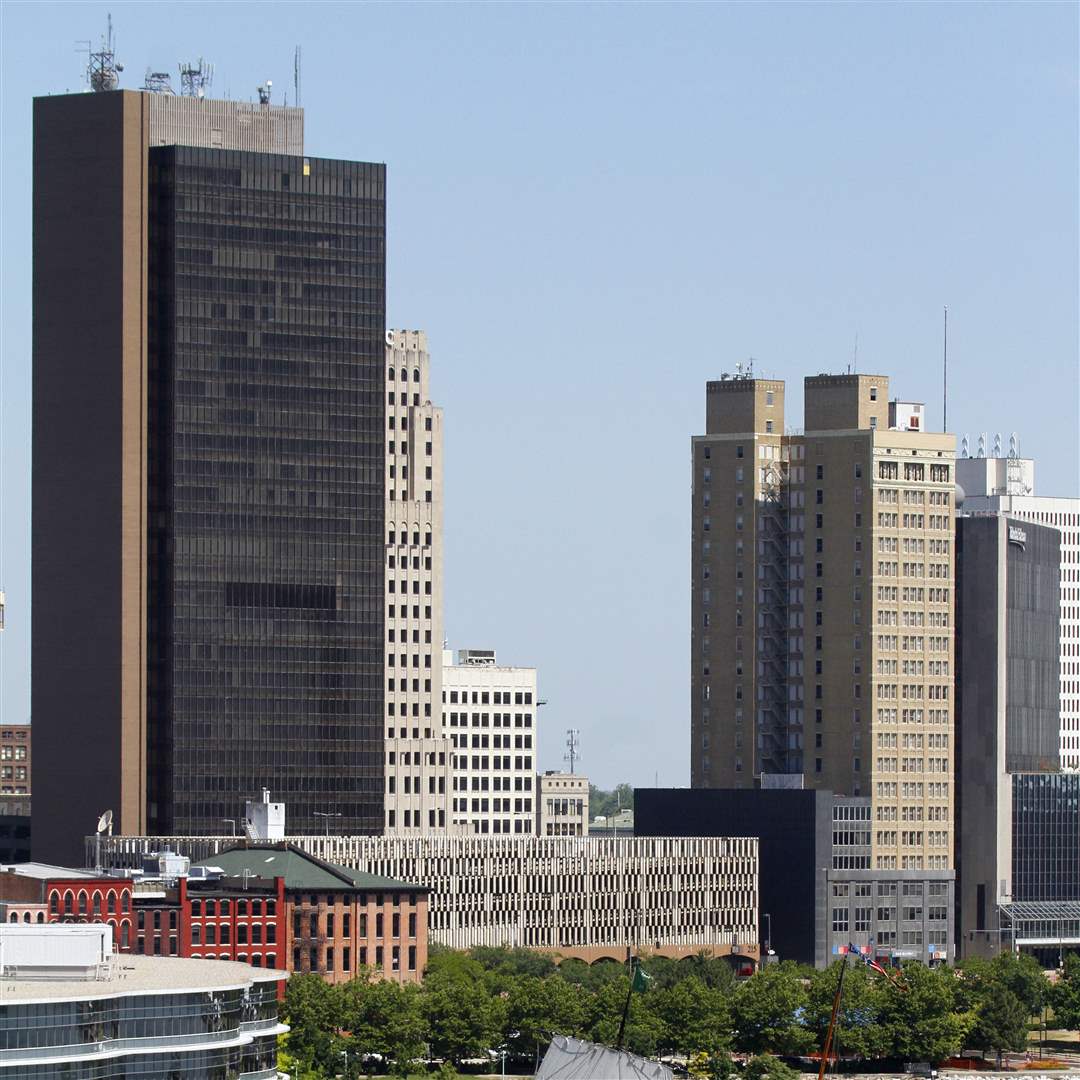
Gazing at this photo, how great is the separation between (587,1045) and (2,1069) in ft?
105

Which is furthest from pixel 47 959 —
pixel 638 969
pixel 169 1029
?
pixel 638 969

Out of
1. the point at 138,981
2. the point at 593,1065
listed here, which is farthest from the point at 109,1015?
the point at 593,1065

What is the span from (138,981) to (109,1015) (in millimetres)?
8653

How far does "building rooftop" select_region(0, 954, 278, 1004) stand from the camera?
167750mm

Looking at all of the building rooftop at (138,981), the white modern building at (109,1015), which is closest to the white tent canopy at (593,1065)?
the white modern building at (109,1015)

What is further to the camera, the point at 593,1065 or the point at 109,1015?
the point at 109,1015

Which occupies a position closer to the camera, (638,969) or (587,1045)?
(587,1045)

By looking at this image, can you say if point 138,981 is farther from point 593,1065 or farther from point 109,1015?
point 593,1065

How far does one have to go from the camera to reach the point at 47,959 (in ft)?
574

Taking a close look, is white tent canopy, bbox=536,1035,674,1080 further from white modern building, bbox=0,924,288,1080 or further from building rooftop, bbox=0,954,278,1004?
building rooftop, bbox=0,954,278,1004

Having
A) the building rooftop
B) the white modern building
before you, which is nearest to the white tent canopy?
the white modern building

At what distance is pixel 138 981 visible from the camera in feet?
581

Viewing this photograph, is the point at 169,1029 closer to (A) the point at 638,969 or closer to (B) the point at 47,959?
(B) the point at 47,959

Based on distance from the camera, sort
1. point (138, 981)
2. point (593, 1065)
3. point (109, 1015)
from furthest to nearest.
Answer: point (138, 981) < point (109, 1015) < point (593, 1065)
